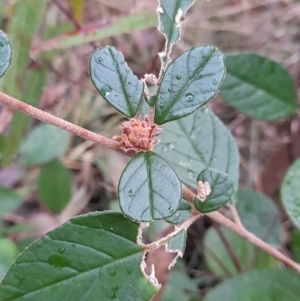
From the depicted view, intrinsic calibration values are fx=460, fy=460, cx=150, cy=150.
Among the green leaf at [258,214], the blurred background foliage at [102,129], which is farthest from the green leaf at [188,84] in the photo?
the green leaf at [258,214]

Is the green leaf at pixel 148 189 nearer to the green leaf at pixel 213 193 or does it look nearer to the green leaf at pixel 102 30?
the green leaf at pixel 213 193

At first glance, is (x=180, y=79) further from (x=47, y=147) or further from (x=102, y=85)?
(x=47, y=147)

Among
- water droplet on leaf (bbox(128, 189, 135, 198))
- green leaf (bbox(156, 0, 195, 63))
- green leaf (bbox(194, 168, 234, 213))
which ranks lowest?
water droplet on leaf (bbox(128, 189, 135, 198))

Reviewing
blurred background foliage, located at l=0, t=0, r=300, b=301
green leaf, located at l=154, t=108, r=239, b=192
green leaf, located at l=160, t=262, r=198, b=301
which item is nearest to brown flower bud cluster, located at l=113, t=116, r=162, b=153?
green leaf, located at l=154, t=108, r=239, b=192

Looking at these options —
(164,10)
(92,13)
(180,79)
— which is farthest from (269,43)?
(180,79)

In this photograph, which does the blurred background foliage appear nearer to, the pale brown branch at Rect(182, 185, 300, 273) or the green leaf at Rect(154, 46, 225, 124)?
the pale brown branch at Rect(182, 185, 300, 273)

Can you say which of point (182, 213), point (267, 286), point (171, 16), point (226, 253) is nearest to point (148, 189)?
point (182, 213)
